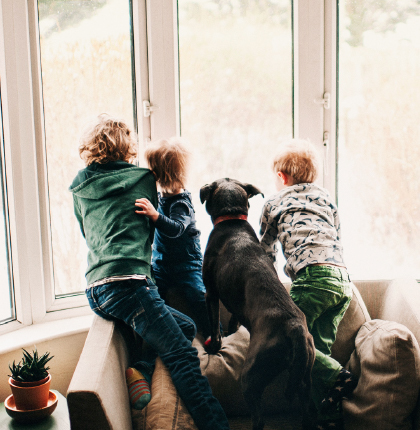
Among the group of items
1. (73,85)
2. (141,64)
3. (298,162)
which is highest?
(141,64)

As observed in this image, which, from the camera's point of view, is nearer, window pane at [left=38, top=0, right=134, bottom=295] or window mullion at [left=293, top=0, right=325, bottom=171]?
window pane at [left=38, top=0, right=134, bottom=295]

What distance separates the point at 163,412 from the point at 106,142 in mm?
1009

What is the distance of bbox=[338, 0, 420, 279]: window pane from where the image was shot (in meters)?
2.22

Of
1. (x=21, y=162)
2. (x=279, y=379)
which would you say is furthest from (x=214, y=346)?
(x=21, y=162)

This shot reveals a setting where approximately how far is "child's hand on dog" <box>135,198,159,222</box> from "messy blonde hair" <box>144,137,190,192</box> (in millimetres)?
185

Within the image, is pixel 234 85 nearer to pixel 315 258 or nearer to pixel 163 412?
pixel 315 258

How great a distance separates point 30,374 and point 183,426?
60cm

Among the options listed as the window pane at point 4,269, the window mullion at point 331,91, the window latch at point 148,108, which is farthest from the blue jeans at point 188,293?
the window mullion at point 331,91

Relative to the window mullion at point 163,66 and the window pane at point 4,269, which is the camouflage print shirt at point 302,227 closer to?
the window mullion at point 163,66

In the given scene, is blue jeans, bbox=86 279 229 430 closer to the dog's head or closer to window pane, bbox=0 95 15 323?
the dog's head

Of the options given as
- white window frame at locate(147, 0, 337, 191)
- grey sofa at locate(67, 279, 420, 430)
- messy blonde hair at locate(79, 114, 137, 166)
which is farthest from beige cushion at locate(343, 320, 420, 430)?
messy blonde hair at locate(79, 114, 137, 166)

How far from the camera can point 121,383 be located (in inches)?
55.1

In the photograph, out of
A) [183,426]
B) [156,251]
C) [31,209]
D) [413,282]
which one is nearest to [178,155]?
→ [156,251]

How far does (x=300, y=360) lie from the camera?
128 cm
